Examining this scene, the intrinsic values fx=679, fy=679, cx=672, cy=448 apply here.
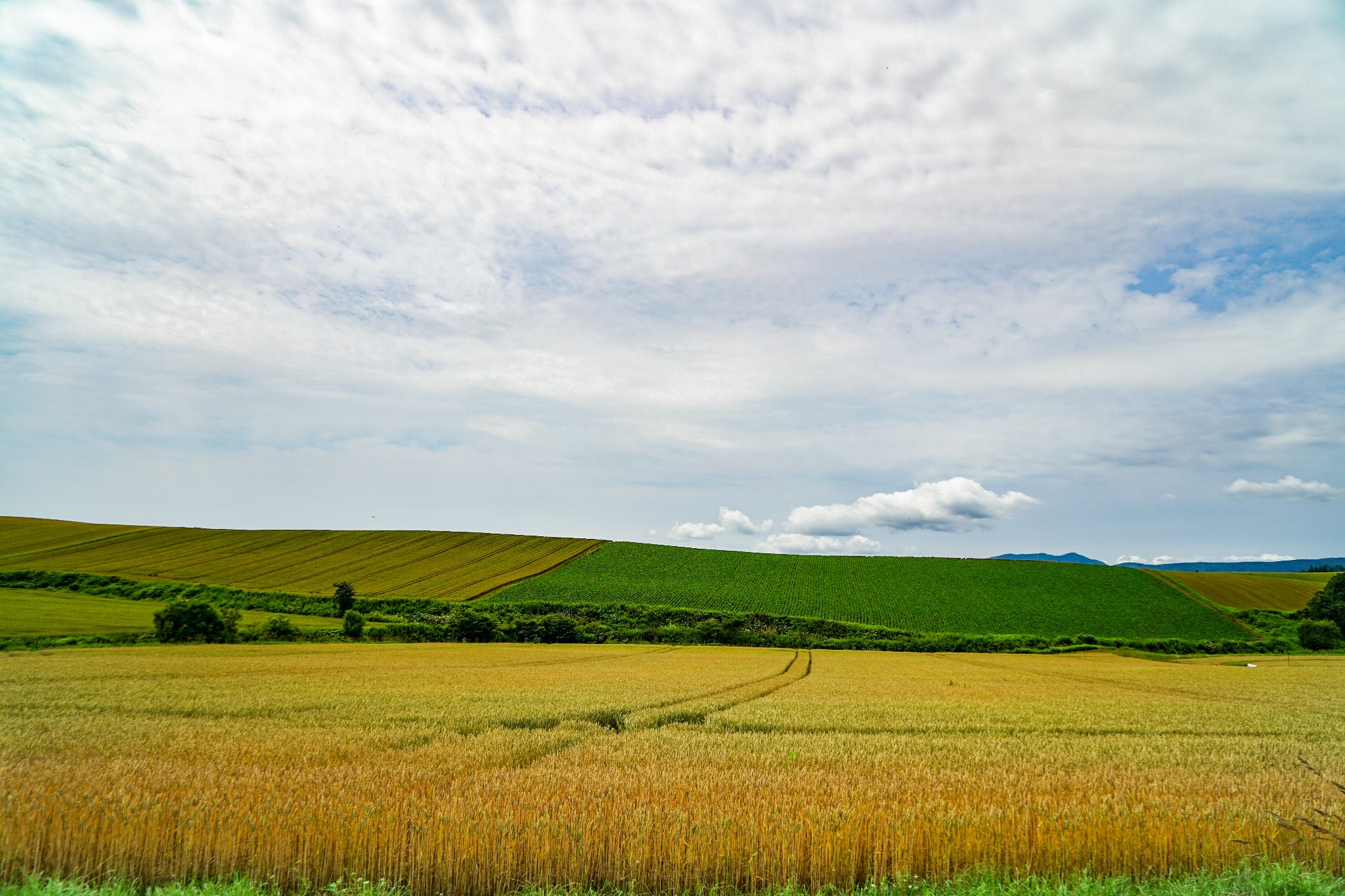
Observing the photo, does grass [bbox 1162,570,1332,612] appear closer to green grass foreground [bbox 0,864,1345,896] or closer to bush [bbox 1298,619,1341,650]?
bush [bbox 1298,619,1341,650]

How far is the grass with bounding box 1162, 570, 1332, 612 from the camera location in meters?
76.9

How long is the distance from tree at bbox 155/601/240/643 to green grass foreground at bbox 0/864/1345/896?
157 ft

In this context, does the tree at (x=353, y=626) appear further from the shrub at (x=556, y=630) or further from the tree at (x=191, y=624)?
the shrub at (x=556, y=630)

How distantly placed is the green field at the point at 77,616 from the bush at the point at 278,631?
3.18m

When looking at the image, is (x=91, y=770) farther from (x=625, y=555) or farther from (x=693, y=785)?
(x=625, y=555)

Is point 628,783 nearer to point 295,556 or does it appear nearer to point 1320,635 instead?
point 1320,635

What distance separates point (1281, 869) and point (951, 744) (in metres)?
7.33

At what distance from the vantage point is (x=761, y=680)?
28094 mm

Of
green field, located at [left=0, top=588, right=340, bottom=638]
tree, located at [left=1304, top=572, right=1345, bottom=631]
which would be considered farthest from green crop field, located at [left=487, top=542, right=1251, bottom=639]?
green field, located at [left=0, top=588, right=340, bottom=638]

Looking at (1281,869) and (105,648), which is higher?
(1281,869)

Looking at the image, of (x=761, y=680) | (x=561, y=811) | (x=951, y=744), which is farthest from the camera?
(x=761, y=680)

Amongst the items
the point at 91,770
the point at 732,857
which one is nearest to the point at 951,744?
the point at 732,857

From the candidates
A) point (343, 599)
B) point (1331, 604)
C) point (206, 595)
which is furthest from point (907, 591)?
point (206, 595)

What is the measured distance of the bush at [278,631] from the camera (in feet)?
161
